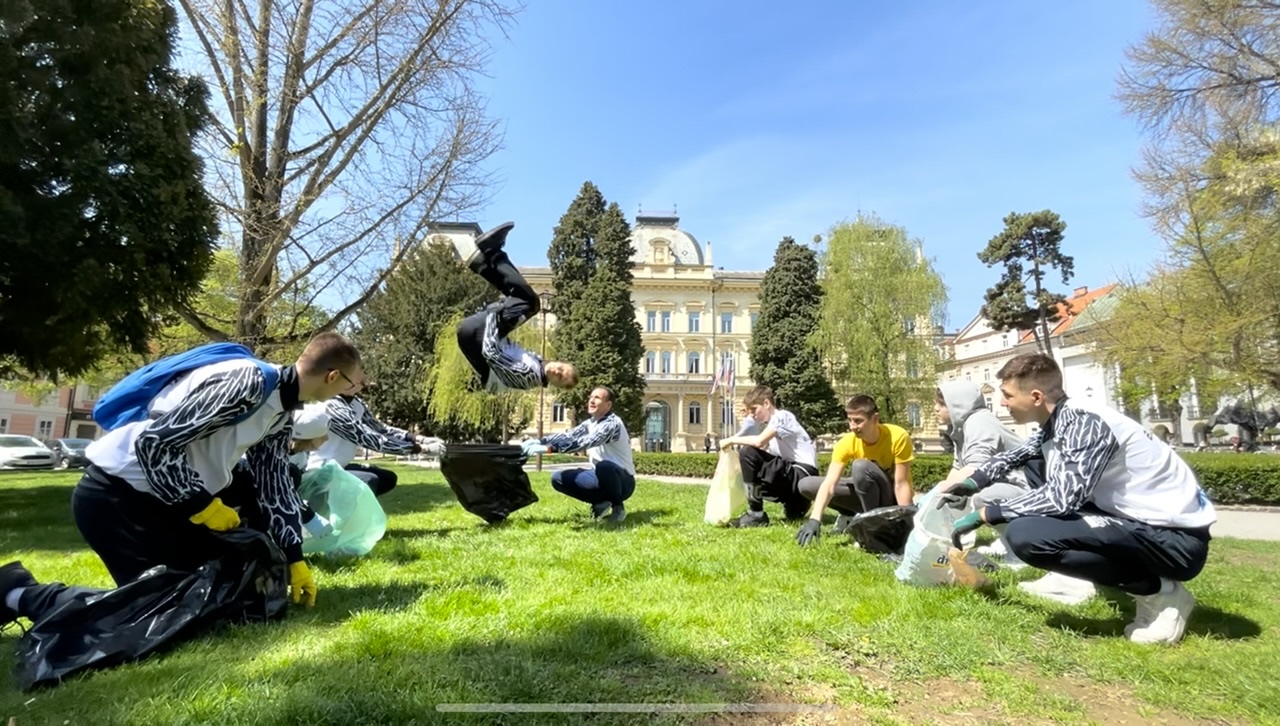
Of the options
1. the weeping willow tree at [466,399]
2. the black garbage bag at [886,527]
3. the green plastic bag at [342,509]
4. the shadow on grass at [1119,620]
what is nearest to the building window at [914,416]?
the weeping willow tree at [466,399]

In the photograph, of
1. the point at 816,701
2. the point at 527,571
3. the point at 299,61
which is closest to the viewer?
the point at 816,701

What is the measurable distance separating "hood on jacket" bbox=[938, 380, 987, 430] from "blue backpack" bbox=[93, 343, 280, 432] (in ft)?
16.0

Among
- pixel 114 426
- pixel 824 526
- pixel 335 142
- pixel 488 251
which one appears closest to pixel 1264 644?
pixel 824 526

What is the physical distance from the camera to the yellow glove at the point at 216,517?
3.12 metres

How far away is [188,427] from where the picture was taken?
2924 millimetres

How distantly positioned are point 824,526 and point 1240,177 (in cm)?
1334

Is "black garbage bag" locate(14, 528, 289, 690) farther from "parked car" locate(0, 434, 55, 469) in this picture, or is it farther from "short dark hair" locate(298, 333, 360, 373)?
"parked car" locate(0, 434, 55, 469)

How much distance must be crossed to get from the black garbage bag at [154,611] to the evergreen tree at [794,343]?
33546 mm

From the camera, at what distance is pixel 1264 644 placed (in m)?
3.12

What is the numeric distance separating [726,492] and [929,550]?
3140 mm

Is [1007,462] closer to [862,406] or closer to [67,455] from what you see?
[862,406]

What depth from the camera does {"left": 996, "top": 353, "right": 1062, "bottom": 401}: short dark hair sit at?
11.3 ft

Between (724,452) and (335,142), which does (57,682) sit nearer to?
(724,452)

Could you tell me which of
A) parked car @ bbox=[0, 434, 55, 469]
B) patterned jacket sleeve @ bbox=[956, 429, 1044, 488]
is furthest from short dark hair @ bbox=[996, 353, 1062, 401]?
parked car @ bbox=[0, 434, 55, 469]
